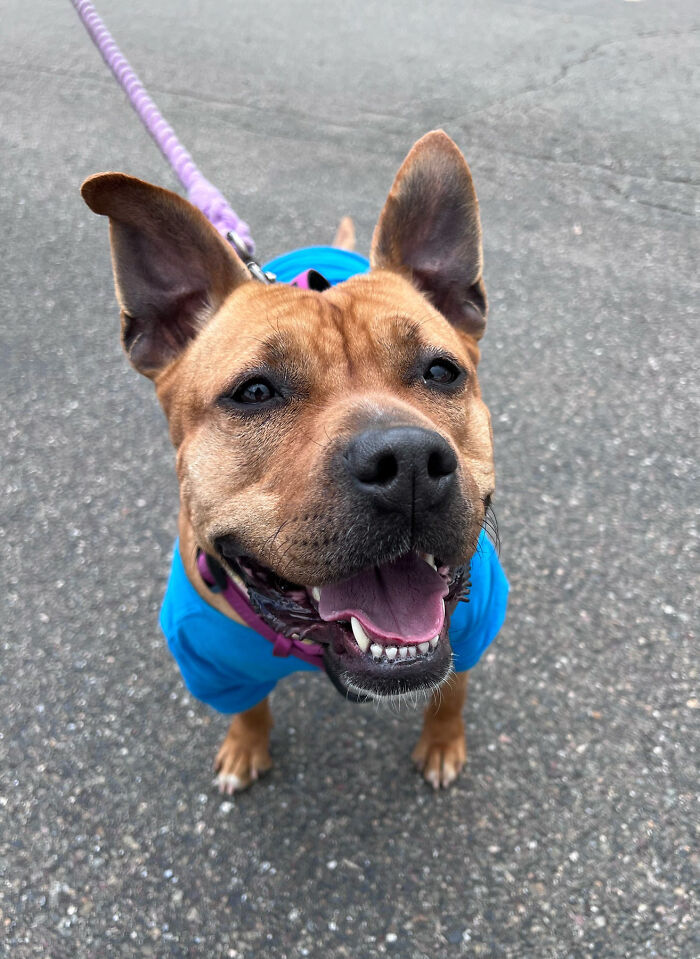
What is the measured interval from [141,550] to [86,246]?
10.2 ft

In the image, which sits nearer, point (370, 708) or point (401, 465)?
point (401, 465)

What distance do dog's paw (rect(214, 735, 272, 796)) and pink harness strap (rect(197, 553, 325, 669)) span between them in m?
0.62

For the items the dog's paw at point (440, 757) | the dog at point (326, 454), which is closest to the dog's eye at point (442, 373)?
the dog at point (326, 454)

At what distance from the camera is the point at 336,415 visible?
182cm

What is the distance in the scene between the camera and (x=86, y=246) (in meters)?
5.58

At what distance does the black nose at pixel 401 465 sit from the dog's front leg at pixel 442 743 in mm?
1190

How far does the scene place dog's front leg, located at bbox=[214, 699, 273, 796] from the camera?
267 cm

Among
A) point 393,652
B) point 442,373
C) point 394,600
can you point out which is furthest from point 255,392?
point 393,652

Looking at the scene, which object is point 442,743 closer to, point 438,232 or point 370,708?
point 370,708

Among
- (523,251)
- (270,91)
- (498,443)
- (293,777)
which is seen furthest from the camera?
(270,91)

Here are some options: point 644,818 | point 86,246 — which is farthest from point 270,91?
point 644,818

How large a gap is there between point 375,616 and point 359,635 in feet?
0.22

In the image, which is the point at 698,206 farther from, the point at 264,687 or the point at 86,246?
the point at 264,687

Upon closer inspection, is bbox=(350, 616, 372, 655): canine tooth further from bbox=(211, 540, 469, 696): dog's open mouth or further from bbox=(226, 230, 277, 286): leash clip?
bbox=(226, 230, 277, 286): leash clip
